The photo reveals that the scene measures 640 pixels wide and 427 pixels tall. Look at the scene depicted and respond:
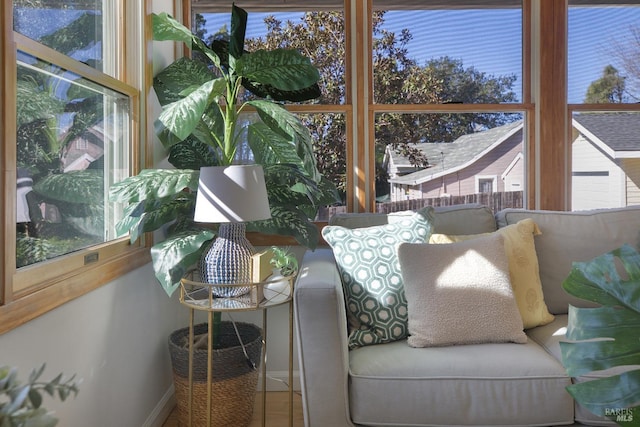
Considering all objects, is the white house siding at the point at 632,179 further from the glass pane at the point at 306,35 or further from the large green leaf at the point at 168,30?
the large green leaf at the point at 168,30

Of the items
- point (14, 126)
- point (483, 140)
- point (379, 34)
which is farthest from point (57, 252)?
point (483, 140)

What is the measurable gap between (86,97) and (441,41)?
1.96m

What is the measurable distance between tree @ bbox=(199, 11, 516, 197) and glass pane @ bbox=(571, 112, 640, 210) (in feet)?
2.05

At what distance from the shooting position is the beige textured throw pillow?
1.87 meters

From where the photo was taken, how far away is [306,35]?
2.76 meters

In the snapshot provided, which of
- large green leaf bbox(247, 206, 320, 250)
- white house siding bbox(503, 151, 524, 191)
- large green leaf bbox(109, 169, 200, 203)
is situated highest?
white house siding bbox(503, 151, 524, 191)

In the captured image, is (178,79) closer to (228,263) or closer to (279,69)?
(279,69)

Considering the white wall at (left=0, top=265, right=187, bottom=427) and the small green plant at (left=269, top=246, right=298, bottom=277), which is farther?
the small green plant at (left=269, top=246, right=298, bottom=277)

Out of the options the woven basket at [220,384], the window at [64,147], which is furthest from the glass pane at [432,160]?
the window at [64,147]

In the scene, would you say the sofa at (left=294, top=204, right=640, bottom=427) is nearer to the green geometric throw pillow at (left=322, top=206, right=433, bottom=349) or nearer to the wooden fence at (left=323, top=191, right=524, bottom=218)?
the green geometric throw pillow at (left=322, top=206, right=433, bottom=349)

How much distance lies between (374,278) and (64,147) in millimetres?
1235

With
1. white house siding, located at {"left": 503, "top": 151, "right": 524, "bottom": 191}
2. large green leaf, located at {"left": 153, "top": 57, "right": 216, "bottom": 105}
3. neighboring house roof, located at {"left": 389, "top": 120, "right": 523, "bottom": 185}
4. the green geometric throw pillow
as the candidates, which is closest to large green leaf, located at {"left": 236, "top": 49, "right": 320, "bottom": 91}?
large green leaf, located at {"left": 153, "top": 57, "right": 216, "bottom": 105}

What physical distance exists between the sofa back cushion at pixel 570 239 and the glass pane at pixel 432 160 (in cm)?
48

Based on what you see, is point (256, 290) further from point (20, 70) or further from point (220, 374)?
point (20, 70)
